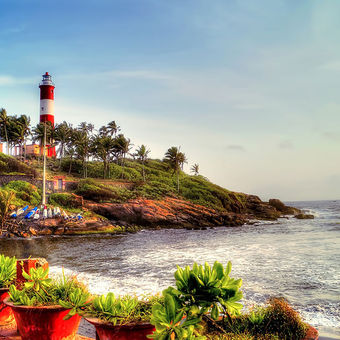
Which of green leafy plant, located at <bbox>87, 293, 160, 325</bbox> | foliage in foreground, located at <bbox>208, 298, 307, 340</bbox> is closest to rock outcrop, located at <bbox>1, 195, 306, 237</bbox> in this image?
green leafy plant, located at <bbox>87, 293, 160, 325</bbox>

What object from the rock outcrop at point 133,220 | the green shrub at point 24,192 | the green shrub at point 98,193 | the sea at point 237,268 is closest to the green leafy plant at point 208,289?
the sea at point 237,268

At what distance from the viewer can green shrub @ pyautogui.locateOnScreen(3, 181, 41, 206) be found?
3865 cm

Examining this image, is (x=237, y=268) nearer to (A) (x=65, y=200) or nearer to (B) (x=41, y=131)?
(A) (x=65, y=200)

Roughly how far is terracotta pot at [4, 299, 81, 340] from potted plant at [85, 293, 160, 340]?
0.84m

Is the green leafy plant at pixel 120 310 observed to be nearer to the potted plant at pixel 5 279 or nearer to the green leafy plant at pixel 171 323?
the green leafy plant at pixel 171 323

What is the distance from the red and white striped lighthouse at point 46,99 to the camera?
5731 centimetres

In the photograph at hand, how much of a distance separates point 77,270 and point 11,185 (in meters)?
30.2

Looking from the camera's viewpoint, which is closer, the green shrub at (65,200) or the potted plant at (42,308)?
the potted plant at (42,308)

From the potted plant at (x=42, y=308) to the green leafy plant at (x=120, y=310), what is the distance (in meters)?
0.57

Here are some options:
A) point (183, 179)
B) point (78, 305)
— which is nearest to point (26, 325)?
point (78, 305)

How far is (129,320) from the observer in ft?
11.0

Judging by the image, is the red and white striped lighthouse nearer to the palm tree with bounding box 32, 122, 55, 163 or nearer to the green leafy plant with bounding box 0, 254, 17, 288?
the palm tree with bounding box 32, 122, 55, 163

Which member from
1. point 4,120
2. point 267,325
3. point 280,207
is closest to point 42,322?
point 267,325

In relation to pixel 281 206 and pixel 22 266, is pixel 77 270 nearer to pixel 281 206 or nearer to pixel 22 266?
pixel 22 266
